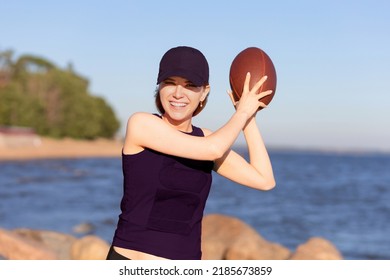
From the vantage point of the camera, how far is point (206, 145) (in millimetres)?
2770

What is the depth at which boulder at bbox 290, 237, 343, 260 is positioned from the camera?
30.6ft

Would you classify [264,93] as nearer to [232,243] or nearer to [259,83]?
[259,83]

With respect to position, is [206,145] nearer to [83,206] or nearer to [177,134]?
[177,134]

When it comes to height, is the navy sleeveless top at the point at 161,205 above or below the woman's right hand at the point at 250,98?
below

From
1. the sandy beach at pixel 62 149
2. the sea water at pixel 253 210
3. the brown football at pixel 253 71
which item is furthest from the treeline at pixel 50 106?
the brown football at pixel 253 71

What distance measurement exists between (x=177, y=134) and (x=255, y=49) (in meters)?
1.06

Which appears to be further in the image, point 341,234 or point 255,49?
point 341,234

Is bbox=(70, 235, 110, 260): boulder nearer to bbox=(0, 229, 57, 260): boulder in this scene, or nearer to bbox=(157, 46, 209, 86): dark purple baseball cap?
bbox=(0, 229, 57, 260): boulder

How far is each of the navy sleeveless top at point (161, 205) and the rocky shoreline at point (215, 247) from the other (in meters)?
5.94

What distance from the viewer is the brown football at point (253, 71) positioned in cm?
339

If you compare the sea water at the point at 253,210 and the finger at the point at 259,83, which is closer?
the finger at the point at 259,83

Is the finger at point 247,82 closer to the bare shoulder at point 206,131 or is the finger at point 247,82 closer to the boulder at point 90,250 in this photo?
the bare shoulder at point 206,131

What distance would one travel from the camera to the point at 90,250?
942cm
